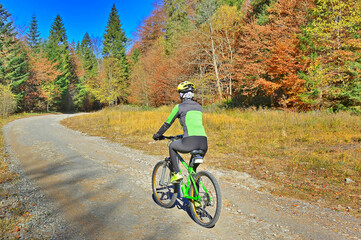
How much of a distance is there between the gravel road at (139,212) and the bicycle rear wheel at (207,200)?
15 centimetres

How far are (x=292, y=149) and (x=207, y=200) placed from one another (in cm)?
642

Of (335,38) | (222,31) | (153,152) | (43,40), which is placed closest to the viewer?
(153,152)

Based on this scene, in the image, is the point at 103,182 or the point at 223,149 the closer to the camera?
the point at 103,182

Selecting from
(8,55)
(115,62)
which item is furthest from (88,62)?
(8,55)

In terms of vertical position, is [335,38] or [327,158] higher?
[335,38]

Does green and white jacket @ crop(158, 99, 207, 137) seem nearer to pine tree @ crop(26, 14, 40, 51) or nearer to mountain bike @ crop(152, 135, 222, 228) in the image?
mountain bike @ crop(152, 135, 222, 228)

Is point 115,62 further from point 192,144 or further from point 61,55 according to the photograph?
point 192,144

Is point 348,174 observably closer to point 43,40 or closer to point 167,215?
point 167,215

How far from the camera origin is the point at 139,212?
12.8 ft

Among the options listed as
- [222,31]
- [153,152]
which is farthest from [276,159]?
[222,31]

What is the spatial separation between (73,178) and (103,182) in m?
0.91

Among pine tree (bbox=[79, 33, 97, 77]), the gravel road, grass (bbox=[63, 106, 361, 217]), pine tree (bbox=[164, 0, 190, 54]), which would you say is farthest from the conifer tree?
the gravel road

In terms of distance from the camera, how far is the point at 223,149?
30.4 ft

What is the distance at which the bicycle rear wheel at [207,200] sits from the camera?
3176mm
